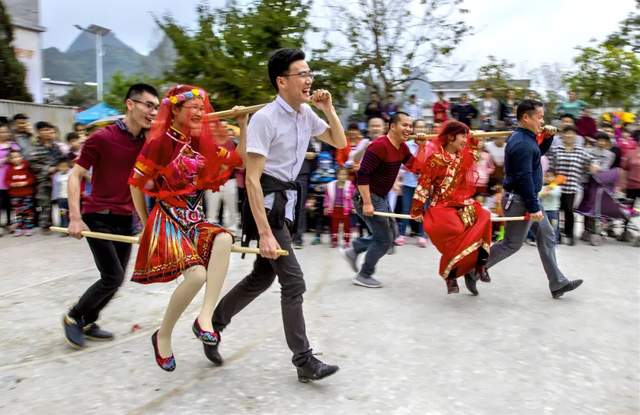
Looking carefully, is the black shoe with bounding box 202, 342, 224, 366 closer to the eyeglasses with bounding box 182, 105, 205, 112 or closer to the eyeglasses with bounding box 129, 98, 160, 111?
the eyeglasses with bounding box 182, 105, 205, 112

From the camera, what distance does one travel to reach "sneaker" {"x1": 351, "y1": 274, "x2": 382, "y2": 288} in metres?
6.17

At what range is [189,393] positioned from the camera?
3.60 m

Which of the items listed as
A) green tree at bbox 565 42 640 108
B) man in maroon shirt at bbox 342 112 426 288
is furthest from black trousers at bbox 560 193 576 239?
green tree at bbox 565 42 640 108

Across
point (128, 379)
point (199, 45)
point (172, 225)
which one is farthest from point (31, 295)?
→ point (199, 45)

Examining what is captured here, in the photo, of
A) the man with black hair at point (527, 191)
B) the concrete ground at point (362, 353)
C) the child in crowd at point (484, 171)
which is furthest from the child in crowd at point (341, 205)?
the man with black hair at point (527, 191)

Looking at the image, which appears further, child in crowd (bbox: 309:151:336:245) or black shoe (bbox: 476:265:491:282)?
child in crowd (bbox: 309:151:336:245)

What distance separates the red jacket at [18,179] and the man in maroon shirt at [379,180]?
5.99 metres

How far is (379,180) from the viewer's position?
6215 millimetres

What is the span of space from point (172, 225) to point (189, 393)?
101 centimetres

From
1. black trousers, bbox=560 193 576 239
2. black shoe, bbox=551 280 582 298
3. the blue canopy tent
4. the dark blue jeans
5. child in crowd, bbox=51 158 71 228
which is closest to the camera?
black shoe, bbox=551 280 582 298

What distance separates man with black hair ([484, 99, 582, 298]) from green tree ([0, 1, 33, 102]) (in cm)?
2156

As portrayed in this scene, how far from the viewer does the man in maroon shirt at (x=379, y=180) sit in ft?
19.8

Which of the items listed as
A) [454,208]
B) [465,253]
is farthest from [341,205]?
[465,253]

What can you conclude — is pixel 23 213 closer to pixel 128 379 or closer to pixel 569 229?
pixel 128 379
